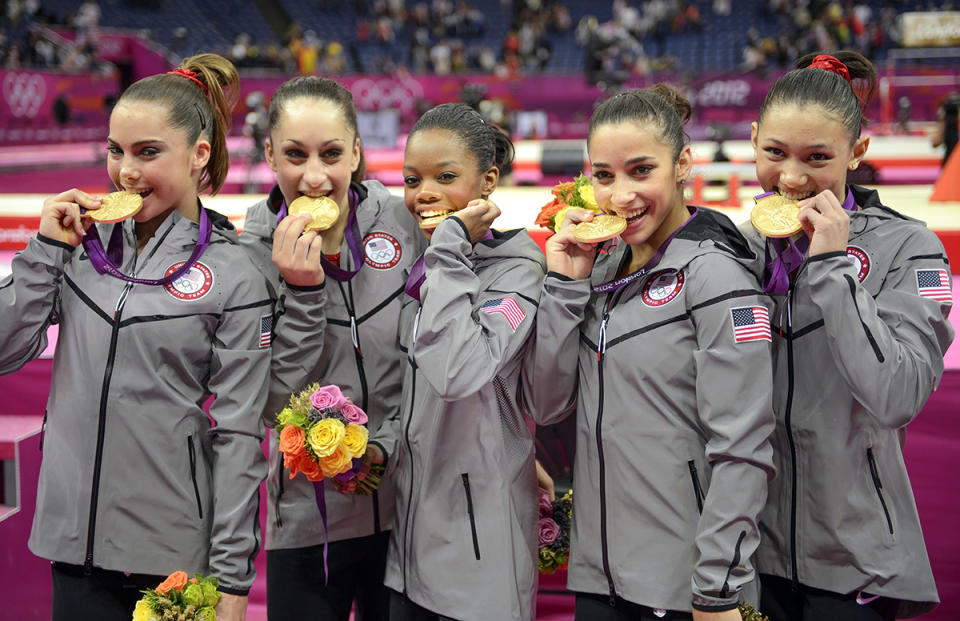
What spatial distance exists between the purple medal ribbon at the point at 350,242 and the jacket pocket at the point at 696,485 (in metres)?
1.11

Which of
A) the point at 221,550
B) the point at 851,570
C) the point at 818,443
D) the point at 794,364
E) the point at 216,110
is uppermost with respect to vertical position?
the point at 216,110

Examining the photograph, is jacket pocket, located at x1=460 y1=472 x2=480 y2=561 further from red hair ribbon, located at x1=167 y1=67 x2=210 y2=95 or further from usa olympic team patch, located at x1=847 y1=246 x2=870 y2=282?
red hair ribbon, located at x1=167 y1=67 x2=210 y2=95

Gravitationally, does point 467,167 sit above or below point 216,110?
below

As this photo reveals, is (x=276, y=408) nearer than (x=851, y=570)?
No

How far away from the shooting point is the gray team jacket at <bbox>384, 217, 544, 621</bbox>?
7.27 ft

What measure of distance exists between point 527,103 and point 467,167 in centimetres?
1988

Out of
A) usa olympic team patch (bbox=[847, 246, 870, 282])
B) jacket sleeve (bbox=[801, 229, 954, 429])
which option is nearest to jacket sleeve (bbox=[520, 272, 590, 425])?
jacket sleeve (bbox=[801, 229, 954, 429])

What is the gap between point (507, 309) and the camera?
2.29 metres

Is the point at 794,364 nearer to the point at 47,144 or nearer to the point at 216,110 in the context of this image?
the point at 216,110

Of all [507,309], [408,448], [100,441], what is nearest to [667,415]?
[507,309]

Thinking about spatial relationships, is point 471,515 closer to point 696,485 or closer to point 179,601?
point 696,485

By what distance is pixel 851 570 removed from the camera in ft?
7.23

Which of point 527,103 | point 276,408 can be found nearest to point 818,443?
point 276,408

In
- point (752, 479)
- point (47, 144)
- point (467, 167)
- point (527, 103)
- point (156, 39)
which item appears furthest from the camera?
point (156, 39)
